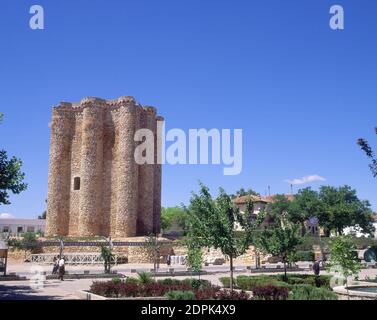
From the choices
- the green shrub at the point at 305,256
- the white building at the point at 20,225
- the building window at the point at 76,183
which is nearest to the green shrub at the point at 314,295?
the green shrub at the point at 305,256

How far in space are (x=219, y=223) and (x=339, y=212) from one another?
49.5m

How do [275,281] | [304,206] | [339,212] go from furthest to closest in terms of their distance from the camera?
[304,206] → [339,212] → [275,281]

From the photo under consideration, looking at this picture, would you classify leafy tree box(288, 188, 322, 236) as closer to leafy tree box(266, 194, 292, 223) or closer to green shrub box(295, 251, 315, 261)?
leafy tree box(266, 194, 292, 223)

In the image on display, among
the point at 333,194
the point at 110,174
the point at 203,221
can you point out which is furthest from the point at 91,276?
the point at 333,194

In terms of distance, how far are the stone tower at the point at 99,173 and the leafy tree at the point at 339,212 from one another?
28.1 meters

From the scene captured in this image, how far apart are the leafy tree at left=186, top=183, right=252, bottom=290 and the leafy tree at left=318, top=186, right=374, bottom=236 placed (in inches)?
1811

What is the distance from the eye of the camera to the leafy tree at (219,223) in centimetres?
1873

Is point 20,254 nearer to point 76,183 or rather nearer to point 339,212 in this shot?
point 76,183

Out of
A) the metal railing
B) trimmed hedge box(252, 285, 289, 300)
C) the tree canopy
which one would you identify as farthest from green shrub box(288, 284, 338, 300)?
the tree canopy

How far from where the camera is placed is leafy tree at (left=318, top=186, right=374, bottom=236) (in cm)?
6419

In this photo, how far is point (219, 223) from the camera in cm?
1864

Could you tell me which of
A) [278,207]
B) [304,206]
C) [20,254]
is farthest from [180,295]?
[278,207]

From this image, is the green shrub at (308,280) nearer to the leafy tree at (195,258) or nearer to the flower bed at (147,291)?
the leafy tree at (195,258)
